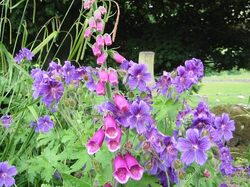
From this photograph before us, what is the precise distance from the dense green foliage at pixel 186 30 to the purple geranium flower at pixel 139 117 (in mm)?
6496

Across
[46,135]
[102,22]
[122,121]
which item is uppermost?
[102,22]

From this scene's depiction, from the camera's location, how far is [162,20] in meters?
8.88

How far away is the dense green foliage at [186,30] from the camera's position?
826 cm

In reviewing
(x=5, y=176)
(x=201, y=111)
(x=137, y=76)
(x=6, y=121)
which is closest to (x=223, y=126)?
(x=201, y=111)

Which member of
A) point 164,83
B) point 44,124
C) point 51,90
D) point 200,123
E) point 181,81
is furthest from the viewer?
point 44,124

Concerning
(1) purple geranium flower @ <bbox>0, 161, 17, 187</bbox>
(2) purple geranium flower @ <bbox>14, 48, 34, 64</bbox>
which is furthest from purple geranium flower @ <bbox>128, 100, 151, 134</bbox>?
(2) purple geranium flower @ <bbox>14, 48, 34, 64</bbox>

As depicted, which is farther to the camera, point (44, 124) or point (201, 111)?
point (44, 124)

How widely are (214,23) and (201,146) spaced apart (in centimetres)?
772

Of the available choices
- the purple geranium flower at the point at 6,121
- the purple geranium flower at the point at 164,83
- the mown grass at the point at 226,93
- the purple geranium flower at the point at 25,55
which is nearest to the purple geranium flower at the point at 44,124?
the purple geranium flower at the point at 6,121

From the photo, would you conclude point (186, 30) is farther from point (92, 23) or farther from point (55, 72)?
point (92, 23)

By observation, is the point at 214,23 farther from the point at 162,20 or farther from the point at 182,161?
the point at 182,161

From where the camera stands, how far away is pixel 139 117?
59.4 inches

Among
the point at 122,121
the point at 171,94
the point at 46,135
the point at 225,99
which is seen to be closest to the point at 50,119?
the point at 46,135

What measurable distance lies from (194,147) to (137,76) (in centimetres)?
33
